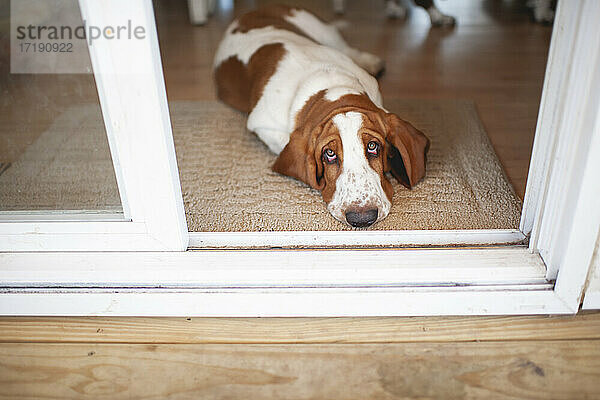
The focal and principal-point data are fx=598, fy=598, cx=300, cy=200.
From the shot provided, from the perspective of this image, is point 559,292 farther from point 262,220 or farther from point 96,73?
point 96,73

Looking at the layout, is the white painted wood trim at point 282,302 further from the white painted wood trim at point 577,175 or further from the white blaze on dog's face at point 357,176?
the white blaze on dog's face at point 357,176

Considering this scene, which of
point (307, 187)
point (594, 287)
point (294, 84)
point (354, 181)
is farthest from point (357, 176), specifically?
point (594, 287)

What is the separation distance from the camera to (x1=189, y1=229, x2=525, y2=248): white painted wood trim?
143 centimetres

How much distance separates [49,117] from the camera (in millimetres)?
1562

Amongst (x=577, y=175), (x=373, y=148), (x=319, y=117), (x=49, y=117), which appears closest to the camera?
(x=577, y=175)

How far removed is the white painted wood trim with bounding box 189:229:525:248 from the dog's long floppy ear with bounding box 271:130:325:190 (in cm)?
31

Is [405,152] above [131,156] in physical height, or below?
below

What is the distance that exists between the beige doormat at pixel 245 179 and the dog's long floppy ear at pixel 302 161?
1.9 inches

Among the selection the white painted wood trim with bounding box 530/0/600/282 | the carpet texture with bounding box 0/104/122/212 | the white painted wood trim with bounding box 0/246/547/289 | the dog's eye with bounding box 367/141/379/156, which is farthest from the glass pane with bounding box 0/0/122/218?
the white painted wood trim with bounding box 530/0/600/282

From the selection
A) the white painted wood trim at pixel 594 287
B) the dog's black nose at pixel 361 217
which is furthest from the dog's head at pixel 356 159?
the white painted wood trim at pixel 594 287

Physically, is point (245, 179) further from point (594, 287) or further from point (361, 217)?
point (594, 287)

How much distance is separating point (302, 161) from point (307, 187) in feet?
0.31

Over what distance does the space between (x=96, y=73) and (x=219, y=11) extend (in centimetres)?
268

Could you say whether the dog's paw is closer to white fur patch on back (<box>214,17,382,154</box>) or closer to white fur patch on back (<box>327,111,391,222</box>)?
white fur patch on back (<box>214,17,382,154</box>)
